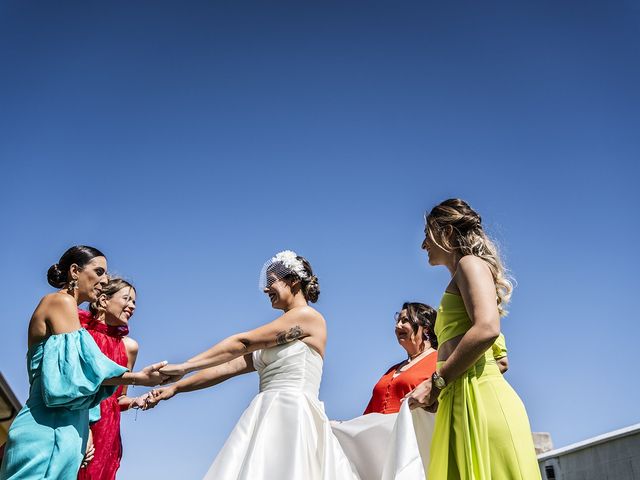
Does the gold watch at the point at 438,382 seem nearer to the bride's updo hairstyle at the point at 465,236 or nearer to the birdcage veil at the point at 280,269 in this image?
the bride's updo hairstyle at the point at 465,236

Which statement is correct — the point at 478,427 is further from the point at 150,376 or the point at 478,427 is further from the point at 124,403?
the point at 124,403

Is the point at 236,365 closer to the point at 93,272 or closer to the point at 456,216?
the point at 93,272

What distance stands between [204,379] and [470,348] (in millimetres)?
2071

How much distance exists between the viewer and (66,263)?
14.4 ft

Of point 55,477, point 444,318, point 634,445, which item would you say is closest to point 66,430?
point 55,477

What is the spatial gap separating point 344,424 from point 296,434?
659mm

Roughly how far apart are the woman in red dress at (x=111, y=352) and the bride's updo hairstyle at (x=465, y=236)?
2499 millimetres

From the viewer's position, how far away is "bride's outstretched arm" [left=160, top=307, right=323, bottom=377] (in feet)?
13.3

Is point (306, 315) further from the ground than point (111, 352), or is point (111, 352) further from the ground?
point (111, 352)

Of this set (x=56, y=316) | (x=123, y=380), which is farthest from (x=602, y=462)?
(x=56, y=316)

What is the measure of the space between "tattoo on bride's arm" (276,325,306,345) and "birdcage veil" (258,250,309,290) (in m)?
0.53

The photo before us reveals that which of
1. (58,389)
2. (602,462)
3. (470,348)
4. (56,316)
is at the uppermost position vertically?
(56,316)

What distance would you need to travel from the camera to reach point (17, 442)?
12.0 feet

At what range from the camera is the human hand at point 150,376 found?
4.09m
